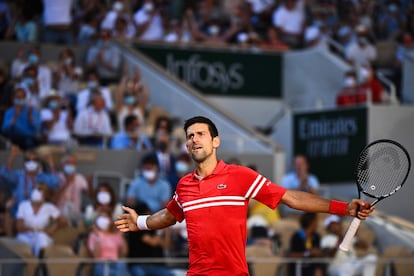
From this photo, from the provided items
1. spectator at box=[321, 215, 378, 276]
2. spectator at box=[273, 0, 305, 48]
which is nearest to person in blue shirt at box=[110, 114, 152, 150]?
spectator at box=[321, 215, 378, 276]

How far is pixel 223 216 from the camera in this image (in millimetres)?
9867

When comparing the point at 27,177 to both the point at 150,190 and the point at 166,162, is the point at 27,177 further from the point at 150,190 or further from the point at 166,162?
the point at 166,162

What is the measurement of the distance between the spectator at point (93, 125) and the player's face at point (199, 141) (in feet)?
34.6

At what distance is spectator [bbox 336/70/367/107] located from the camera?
2233 centimetres

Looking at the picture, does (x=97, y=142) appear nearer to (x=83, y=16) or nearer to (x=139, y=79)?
(x=139, y=79)

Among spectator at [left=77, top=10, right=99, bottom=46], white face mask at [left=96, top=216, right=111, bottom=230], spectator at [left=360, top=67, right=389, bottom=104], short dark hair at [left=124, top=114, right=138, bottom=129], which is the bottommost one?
white face mask at [left=96, top=216, right=111, bottom=230]

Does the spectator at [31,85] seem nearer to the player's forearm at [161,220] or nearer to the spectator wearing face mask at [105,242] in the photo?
the spectator wearing face mask at [105,242]

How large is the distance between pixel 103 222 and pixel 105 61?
5886mm

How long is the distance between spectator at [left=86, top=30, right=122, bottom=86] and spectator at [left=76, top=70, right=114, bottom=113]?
3.55ft

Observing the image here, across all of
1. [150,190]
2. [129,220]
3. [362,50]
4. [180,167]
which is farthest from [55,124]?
[129,220]

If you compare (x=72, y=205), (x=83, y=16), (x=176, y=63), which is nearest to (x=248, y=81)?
(x=176, y=63)

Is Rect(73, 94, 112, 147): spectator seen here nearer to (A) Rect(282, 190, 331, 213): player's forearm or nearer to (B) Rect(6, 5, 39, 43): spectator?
(B) Rect(6, 5, 39, 43): spectator

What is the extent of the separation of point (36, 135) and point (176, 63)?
16.8ft

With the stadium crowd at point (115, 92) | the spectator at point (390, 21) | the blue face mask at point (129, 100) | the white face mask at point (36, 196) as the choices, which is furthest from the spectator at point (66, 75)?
the spectator at point (390, 21)
